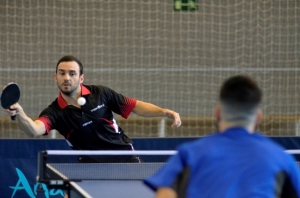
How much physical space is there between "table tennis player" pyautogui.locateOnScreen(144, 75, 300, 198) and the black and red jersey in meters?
3.10

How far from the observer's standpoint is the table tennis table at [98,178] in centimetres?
394

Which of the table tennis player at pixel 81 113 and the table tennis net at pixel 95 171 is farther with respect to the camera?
the table tennis player at pixel 81 113

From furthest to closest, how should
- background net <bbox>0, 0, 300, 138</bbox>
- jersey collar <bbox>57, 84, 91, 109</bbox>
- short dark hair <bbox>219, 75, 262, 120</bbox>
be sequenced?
background net <bbox>0, 0, 300, 138</bbox>
jersey collar <bbox>57, 84, 91, 109</bbox>
short dark hair <bbox>219, 75, 262, 120</bbox>

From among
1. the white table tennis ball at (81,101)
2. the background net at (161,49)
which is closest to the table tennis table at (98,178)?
the white table tennis ball at (81,101)

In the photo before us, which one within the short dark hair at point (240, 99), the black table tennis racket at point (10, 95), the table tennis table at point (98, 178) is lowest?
the table tennis table at point (98, 178)

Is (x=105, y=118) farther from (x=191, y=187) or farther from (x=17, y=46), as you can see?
(x=17, y=46)

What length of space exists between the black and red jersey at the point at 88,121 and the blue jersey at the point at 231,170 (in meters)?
3.10

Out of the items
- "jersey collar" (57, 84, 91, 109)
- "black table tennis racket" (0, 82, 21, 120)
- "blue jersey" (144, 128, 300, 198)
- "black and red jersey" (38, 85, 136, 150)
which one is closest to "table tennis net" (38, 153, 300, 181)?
"black table tennis racket" (0, 82, 21, 120)

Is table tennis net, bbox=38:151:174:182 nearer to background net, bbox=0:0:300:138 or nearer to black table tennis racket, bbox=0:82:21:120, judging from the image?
black table tennis racket, bbox=0:82:21:120

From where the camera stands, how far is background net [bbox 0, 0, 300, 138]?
9477mm

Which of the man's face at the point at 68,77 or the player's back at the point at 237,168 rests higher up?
the man's face at the point at 68,77

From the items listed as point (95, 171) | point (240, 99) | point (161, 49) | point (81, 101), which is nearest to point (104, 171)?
point (95, 171)

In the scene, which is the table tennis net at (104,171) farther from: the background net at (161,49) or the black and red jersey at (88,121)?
the background net at (161,49)

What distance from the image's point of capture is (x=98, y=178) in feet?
→ 14.3
